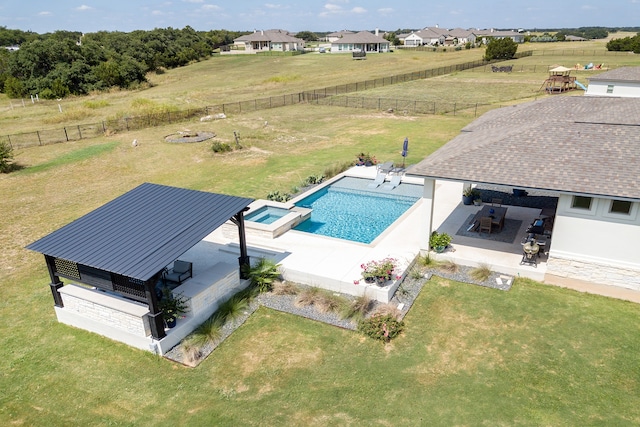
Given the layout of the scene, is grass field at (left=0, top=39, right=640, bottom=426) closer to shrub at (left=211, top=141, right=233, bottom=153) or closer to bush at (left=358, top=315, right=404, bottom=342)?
bush at (left=358, top=315, right=404, bottom=342)

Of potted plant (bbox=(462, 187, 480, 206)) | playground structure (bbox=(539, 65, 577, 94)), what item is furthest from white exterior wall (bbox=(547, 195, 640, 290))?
playground structure (bbox=(539, 65, 577, 94))

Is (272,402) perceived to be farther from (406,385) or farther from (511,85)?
(511,85)

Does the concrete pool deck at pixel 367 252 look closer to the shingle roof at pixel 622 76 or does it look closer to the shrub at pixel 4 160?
the shingle roof at pixel 622 76

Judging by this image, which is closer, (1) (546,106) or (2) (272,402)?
(2) (272,402)

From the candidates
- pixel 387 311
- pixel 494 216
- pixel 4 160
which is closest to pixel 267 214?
pixel 387 311

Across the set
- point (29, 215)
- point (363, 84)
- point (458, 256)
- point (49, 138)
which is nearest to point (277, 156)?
point (29, 215)

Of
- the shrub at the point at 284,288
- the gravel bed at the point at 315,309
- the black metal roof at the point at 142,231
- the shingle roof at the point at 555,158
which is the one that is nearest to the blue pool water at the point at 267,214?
the shrub at the point at 284,288
